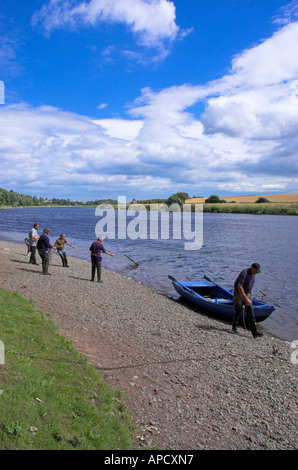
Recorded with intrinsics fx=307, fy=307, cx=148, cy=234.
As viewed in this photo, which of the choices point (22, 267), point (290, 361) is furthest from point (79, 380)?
point (22, 267)

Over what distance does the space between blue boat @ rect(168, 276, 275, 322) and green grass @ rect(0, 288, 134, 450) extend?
860 cm

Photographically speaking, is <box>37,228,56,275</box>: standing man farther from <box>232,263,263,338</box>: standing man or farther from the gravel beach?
<box>232,263,263,338</box>: standing man

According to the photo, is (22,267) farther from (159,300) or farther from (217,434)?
(217,434)

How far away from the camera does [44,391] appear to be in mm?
5660

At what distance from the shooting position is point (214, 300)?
1612 centimetres

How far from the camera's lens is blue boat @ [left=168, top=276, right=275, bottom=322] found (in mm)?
13841

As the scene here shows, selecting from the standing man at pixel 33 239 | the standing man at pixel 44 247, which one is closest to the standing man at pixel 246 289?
the standing man at pixel 44 247

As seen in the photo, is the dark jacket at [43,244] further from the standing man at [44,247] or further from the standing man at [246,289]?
the standing man at [246,289]

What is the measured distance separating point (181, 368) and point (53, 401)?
4216mm

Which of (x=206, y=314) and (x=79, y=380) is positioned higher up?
(x=79, y=380)

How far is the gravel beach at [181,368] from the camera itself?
626 centimetres

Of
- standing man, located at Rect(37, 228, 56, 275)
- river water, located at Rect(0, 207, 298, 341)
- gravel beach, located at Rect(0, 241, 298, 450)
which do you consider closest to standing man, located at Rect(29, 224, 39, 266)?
standing man, located at Rect(37, 228, 56, 275)
